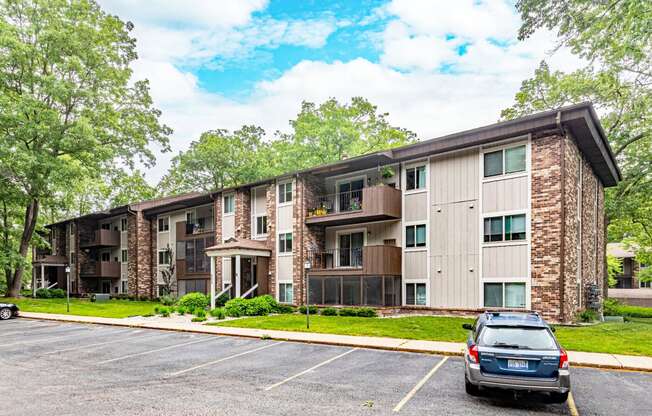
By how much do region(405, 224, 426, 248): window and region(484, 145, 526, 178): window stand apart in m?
4.11

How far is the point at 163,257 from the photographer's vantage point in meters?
39.2

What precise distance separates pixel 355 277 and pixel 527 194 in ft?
30.3

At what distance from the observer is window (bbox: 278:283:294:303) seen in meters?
27.2

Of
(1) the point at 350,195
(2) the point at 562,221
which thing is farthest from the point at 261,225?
(2) the point at 562,221

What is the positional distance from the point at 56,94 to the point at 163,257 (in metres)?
14.9

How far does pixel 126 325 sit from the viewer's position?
21.6 metres

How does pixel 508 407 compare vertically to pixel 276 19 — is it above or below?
below

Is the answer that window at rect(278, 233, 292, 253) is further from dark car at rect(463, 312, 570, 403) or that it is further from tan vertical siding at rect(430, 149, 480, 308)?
dark car at rect(463, 312, 570, 403)

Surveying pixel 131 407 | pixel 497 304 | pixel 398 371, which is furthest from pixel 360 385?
pixel 497 304

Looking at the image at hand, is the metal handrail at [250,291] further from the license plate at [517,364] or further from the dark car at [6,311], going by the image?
the license plate at [517,364]

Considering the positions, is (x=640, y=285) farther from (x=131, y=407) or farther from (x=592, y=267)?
(x=131, y=407)

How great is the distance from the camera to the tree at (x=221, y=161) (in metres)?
52.9

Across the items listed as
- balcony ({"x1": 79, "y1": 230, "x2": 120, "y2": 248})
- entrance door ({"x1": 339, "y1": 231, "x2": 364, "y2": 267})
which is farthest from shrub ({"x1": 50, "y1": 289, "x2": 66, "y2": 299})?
entrance door ({"x1": 339, "y1": 231, "x2": 364, "y2": 267})

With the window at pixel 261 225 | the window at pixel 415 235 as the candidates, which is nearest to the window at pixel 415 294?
the window at pixel 415 235
